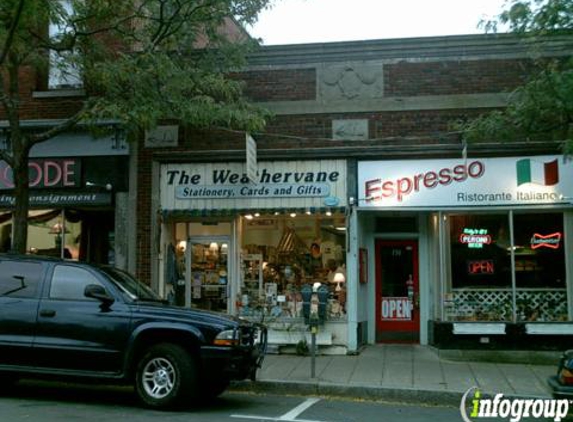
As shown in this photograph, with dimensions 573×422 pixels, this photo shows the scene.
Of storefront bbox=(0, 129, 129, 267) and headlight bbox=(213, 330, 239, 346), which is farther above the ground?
storefront bbox=(0, 129, 129, 267)

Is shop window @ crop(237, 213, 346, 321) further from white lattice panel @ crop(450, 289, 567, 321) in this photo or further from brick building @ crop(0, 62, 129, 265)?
brick building @ crop(0, 62, 129, 265)

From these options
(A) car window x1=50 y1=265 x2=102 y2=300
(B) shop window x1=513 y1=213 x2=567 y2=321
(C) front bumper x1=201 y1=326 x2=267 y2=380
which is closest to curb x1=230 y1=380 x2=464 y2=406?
(C) front bumper x1=201 y1=326 x2=267 y2=380

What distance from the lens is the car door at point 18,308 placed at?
8.68 m

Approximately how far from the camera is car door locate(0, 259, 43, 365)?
8680 mm

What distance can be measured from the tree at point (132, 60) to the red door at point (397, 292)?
4223 mm

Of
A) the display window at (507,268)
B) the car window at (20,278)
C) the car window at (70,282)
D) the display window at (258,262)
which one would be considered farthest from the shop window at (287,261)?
the car window at (20,278)

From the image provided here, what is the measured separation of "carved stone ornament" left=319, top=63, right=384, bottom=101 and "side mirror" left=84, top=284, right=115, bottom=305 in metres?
6.57

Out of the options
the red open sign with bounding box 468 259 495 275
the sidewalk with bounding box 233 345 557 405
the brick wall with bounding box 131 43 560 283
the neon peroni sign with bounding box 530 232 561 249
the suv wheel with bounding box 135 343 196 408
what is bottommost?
the sidewalk with bounding box 233 345 557 405

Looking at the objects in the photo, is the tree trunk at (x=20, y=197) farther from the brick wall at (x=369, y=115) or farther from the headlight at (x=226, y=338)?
the headlight at (x=226, y=338)

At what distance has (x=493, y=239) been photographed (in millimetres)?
13008

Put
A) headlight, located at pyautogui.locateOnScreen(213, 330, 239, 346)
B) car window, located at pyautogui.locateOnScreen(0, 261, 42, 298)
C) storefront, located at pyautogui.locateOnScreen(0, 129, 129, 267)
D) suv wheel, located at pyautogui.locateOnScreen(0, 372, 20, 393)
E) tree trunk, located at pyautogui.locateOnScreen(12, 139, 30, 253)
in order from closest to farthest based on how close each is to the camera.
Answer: headlight, located at pyautogui.locateOnScreen(213, 330, 239, 346) < car window, located at pyautogui.locateOnScreen(0, 261, 42, 298) < suv wheel, located at pyautogui.locateOnScreen(0, 372, 20, 393) < tree trunk, located at pyautogui.locateOnScreen(12, 139, 30, 253) < storefront, located at pyautogui.locateOnScreen(0, 129, 129, 267)

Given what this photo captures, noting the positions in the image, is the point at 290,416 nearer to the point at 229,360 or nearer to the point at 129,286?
the point at 229,360

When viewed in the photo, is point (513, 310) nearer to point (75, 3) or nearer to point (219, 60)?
point (219, 60)

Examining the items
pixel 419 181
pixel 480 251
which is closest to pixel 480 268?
pixel 480 251
